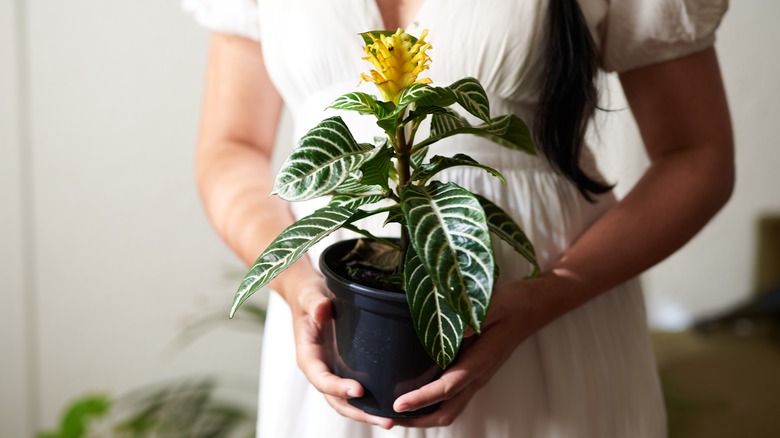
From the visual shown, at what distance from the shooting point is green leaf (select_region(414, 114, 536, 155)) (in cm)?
59

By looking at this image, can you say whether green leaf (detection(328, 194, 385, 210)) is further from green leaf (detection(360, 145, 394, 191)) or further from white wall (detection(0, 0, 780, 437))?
white wall (detection(0, 0, 780, 437))

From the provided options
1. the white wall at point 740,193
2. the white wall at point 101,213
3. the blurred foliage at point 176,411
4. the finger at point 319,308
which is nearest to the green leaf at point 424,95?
the finger at point 319,308

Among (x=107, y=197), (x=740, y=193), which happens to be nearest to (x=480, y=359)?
(x=107, y=197)

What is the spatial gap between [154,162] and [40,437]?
68 cm

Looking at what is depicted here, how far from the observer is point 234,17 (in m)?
0.92

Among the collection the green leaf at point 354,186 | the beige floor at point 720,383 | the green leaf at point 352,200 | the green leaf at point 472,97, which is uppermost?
the green leaf at point 472,97

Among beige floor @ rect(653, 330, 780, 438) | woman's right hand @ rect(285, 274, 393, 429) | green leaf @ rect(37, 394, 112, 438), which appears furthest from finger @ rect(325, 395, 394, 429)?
beige floor @ rect(653, 330, 780, 438)

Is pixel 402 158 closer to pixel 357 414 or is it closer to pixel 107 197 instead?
pixel 357 414

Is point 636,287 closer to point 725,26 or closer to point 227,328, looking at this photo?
point 227,328

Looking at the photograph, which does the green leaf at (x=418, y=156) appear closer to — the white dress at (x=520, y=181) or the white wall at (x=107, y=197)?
the white dress at (x=520, y=181)

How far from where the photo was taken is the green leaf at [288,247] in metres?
0.56

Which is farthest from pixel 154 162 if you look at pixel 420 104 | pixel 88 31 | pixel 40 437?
pixel 420 104

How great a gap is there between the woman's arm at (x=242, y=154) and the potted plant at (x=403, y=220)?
6.9 inches

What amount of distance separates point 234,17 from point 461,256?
55cm
